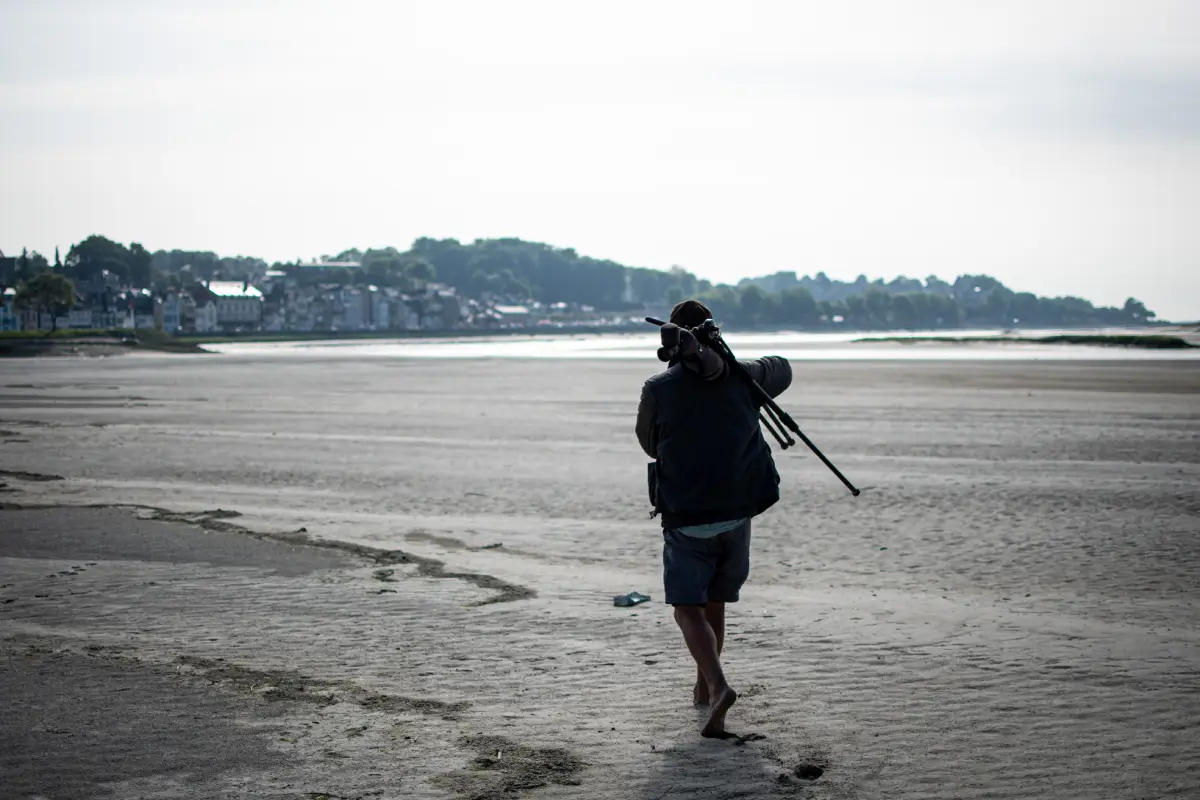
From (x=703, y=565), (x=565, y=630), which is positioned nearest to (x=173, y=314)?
(x=565, y=630)

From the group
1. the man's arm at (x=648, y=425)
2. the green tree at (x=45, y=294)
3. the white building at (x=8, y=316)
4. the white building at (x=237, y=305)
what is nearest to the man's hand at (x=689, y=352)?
the man's arm at (x=648, y=425)

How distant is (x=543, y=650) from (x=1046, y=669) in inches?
112

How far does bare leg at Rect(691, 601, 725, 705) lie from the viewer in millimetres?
5922

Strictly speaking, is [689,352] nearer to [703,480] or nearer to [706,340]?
[706,340]

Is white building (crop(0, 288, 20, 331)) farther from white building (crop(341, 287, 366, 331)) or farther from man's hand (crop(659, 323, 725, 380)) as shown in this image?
man's hand (crop(659, 323, 725, 380))

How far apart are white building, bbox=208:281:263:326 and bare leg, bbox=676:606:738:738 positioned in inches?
6784

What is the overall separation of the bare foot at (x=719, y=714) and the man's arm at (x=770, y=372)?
1395 mm

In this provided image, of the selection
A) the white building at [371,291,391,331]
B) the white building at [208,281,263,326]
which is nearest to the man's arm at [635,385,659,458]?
the white building at [208,281,263,326]

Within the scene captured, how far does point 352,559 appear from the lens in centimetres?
1024

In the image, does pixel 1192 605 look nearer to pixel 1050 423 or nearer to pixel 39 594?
pixel 39 594

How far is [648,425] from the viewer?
567 cm

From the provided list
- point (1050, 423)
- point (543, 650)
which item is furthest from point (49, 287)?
point (543, 650)

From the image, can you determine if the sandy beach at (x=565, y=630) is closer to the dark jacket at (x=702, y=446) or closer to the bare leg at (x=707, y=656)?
the bare leg at (x=707, y=656)

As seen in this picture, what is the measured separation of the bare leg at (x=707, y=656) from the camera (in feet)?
18.2
